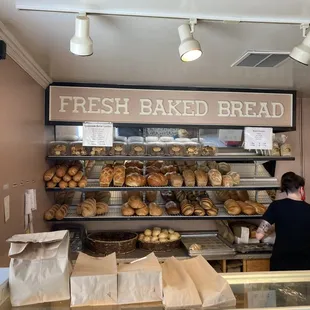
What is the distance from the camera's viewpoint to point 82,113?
2.90m

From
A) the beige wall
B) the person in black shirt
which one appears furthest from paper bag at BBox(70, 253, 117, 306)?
the person in black shirt

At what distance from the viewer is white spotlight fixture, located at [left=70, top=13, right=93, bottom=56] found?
1.41 m

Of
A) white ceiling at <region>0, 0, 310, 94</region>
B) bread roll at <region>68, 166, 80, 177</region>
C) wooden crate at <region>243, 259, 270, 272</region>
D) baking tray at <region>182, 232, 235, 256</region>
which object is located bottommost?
wooden crate at <region>243, 259, 270, 272</region>

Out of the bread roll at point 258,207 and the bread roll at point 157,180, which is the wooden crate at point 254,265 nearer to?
the bread roll at point 258,207

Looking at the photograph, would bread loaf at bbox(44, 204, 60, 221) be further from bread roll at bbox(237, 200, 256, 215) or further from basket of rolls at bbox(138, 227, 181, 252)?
bread roll at bbox(237, 200, 256, 215)

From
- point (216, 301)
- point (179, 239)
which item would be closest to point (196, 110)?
point (179, 239)

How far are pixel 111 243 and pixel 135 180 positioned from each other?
0.60 m

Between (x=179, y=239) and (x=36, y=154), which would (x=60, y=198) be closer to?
(x=36, y=154)

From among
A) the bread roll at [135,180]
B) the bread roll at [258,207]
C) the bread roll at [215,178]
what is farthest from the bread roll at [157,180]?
the bread roll at [258,207]

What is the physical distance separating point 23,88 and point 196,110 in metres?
1.53

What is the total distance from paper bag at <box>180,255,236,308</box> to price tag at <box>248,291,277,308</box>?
0.32 ft

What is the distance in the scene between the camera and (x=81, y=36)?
4.65 feet

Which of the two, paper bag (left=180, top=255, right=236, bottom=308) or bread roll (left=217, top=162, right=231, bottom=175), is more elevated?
bread roll (left=217, top=162, right=231, bottom=175)

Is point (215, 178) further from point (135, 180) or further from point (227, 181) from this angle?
point (135, 180)
